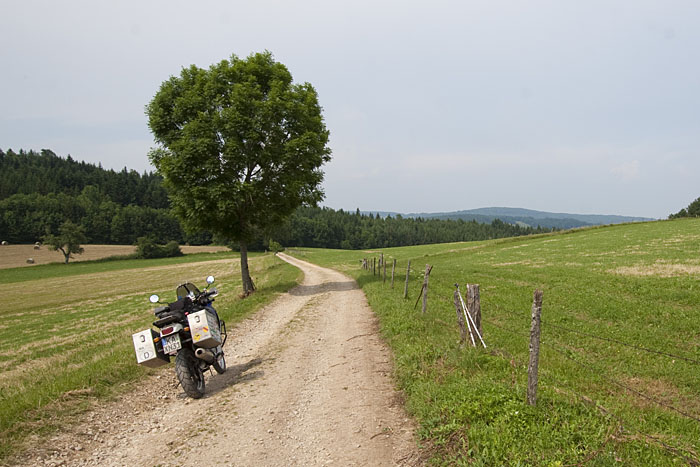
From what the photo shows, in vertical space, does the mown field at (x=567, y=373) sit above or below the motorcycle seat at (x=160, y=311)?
below

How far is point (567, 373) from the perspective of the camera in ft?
28.0

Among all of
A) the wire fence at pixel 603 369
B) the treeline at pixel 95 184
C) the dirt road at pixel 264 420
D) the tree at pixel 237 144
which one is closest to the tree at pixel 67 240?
the treeline at pixel 95 184

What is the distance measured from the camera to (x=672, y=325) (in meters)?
12.0

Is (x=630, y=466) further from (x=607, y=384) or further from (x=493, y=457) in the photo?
(x=607, y=384)

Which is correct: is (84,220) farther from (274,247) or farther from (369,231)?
(369,231)

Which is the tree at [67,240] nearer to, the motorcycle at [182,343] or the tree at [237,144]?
the tree at [237,144]

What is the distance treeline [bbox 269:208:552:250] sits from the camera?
143 meters

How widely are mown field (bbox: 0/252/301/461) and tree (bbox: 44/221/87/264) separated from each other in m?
15.4

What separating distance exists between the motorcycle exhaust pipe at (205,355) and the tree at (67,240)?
9489cm

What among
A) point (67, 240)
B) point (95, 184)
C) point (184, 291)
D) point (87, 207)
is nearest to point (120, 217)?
point (87, 207)

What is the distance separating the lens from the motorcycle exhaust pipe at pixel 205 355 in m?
7.68

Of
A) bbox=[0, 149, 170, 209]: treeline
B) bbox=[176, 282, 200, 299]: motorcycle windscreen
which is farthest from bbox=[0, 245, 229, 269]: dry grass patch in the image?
bbox=[176, 282, 200, 299]: motorcycle windscreen

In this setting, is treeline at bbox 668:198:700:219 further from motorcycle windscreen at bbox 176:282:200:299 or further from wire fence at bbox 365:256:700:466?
motorcycle windscreen at bbox 176:282:200:299

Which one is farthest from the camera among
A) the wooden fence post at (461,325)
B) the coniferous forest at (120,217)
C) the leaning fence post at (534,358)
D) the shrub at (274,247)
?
the shrub at (274,247)
